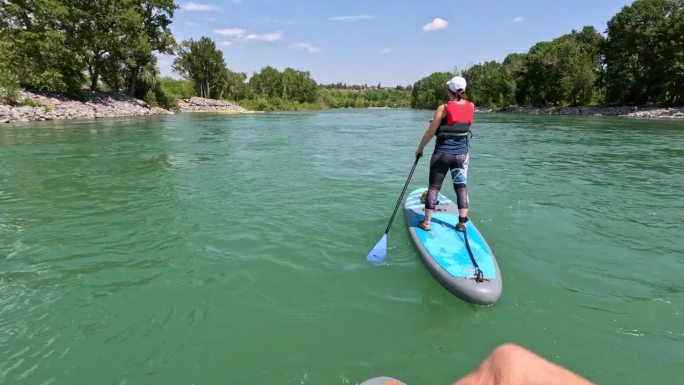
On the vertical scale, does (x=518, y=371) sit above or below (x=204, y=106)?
below

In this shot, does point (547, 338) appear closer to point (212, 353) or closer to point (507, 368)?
point (507, 368)

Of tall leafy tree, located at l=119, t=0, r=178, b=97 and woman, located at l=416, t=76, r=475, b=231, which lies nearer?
woman, located at l=416, t=76, r=475, b=231

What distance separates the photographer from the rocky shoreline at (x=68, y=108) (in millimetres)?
27734

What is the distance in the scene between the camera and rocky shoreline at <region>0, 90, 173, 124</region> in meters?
27.7

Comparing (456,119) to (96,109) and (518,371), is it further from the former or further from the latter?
(96,109)

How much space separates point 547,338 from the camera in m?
3.81

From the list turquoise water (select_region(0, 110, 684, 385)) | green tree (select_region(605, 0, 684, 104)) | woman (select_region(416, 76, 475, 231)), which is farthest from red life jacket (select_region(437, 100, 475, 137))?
green tree (select_region(605, 0, 684, 104))

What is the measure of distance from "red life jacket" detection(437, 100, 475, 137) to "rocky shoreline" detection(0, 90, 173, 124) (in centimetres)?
3126

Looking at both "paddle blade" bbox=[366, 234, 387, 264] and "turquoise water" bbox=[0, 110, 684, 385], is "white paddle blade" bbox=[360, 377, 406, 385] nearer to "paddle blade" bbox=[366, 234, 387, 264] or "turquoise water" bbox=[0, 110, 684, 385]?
"turquoise water" bbox=[0, 110, 684, 385]

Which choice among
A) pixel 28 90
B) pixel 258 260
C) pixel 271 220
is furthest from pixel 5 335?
pixel 28 90

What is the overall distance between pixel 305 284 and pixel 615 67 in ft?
203

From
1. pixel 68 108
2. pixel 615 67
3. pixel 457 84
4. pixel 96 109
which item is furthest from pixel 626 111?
pixel 68 108

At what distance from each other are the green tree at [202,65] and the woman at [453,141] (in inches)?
3064

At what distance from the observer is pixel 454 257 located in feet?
16.5
